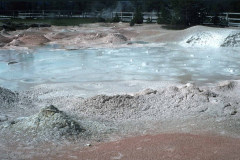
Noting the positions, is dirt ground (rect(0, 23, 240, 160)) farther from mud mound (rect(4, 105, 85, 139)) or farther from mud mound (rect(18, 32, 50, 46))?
mud mound (rect(18, 32, 50, 46))

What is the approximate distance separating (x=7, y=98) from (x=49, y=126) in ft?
7.19

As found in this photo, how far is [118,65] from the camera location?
1185cm

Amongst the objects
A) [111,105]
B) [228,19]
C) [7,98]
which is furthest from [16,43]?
[228,19]

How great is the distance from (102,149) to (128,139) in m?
0.55

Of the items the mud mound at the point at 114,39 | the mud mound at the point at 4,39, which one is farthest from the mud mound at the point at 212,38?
the mud mound at the point at 4,39

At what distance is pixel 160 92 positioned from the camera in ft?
25.6

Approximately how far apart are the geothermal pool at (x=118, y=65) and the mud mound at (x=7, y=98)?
918 mm

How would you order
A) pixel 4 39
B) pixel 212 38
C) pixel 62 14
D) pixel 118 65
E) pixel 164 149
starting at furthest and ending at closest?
pixel 62 14
pixel 4 39
pixel 212 38
pixel 118 65
pixel 164 149

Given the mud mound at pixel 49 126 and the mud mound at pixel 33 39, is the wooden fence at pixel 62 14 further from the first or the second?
the mud mound at pixel 49 126

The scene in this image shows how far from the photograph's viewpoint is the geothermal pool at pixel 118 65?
9977 millimetres

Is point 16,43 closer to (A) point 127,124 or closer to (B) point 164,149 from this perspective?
(A) point 127,124

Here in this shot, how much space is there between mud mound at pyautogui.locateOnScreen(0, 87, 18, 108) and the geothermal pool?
918 millimetres

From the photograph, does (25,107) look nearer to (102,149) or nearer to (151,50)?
(102,149)

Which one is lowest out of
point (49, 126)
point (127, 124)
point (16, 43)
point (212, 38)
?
point (127, 124)
